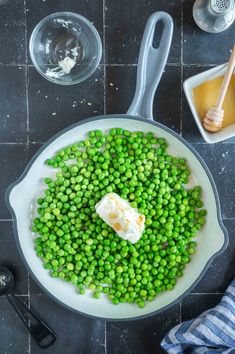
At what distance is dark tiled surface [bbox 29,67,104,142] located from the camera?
1.41 m

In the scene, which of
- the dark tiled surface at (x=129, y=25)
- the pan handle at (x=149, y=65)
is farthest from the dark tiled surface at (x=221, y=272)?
the dark tiled surface at (x=129, y=25)

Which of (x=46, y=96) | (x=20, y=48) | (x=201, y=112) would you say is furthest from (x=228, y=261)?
(x=20, y=48)

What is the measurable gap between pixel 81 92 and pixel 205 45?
0.36 metres

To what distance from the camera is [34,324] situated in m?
1.44

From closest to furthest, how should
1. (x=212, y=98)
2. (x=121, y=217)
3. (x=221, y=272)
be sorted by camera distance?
(x=121, y=217), (x=212, y=98), (x=221, y=272)

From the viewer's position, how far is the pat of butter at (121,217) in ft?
4.12

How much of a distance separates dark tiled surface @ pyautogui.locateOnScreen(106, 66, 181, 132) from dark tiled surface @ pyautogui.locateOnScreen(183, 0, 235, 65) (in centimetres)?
6

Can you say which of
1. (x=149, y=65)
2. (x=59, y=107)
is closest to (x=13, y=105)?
(x=59, y=107)

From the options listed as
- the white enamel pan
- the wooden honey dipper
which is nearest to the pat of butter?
the white enamel pan

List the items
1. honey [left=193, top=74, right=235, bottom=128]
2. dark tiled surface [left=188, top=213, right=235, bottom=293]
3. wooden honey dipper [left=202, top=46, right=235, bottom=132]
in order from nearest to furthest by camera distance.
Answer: wooden honey dipper [left=202, top=46, right=235, bottom=132]
honey [left=193, top=74, right=235, bottom=128]
dark tiled surface [left=188, top=213, right=235, bottom=293]

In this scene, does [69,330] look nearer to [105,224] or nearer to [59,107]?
[105,224]

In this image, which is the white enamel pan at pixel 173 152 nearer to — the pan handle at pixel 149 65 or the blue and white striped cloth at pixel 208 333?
the pan handle at pixel 149 65

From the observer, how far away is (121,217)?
1.25 metres

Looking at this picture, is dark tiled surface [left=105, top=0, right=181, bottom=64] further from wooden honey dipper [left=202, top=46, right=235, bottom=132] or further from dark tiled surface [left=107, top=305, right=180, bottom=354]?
dark tiled surface [left=107, top=305, right=180, bottom=354]
